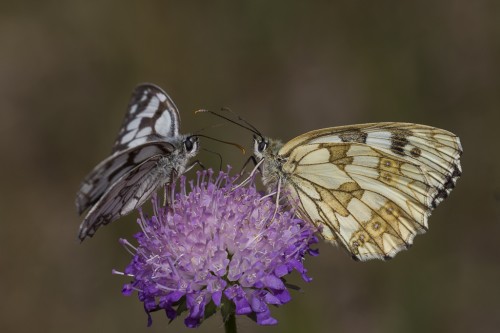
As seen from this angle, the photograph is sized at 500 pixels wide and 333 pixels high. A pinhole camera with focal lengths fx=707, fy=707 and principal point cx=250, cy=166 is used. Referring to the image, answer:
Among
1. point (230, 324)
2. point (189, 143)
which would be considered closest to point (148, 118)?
point (189, 143)

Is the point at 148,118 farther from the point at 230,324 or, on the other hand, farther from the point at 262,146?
the point at 230,324

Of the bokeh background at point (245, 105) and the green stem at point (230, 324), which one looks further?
the bokeh background at point (245, 105)

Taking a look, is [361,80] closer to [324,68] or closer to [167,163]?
[324,68]

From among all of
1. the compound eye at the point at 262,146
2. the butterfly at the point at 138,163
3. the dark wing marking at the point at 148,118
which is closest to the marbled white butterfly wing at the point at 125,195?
the butterfly at the point at 138,163

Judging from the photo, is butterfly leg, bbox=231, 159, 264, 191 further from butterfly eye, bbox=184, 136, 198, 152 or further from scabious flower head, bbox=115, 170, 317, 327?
butterfly eye, bbox=184, 136, 198, 152

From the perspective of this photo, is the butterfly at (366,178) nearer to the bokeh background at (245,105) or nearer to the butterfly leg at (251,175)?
the butterfly leg at (251,175)

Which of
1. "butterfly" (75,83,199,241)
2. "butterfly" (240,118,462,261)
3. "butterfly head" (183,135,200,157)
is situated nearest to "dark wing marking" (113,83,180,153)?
"butterfly" (75,83,199,241)
